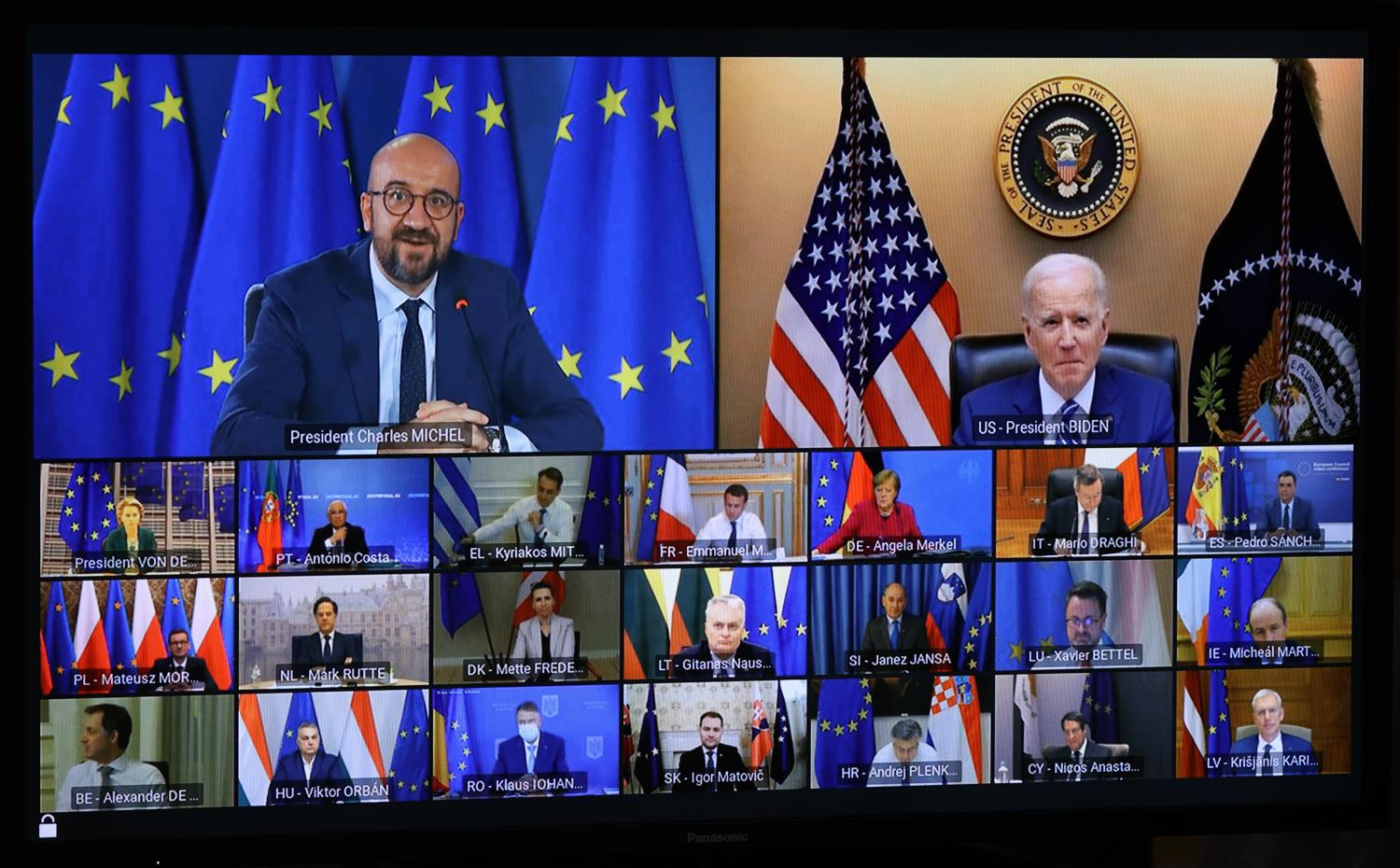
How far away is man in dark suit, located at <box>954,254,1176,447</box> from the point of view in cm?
199

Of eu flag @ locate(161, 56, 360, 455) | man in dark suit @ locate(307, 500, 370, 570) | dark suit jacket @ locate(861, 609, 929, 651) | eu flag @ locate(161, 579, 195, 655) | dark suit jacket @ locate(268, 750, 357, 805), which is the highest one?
eu flag @ locate(161, 56, 360, 455)

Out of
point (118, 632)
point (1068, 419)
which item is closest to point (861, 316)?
point (1068, 419)

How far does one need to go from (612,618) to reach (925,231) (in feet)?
2.51

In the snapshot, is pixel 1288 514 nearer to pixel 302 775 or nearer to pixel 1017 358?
pixel 1017 358

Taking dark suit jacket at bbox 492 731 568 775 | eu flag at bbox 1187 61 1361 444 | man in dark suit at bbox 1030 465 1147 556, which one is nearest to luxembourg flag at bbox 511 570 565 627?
dark suit jacket at bbox 492 731 568 775

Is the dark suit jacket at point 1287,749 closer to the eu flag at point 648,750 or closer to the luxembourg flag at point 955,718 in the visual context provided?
the luxembourg flag at point 955,718

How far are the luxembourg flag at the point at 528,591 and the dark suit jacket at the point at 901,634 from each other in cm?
47

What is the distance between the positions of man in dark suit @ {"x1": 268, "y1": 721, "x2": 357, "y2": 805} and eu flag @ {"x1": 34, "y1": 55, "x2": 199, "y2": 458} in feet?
1.58

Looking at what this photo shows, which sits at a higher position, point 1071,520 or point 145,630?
point 1071,520

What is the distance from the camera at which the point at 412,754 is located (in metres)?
1.91

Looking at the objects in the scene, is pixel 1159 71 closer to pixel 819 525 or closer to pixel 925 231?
pixel 925 231

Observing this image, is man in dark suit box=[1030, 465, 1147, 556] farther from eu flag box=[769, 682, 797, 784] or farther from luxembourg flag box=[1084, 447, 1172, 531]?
eu flag box=[769, 682, 797, 784]

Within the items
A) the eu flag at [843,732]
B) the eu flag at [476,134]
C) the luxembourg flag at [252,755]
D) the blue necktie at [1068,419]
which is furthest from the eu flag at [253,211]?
the blue necktie at [1068,419]

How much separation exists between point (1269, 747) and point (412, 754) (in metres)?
1.35
